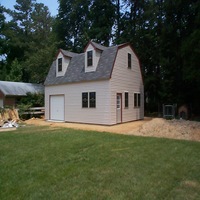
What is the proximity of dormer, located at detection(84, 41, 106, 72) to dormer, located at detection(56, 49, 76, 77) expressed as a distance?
2.84m

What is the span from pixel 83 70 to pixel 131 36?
37.7ft

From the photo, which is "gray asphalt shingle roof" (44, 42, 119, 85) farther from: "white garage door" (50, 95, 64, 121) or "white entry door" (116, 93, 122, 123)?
"white entry door" (116, 93, 122, 123)

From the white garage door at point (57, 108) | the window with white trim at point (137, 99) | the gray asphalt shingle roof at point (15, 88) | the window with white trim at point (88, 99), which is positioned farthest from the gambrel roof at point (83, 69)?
the gray asphalt shingle roof at point (15, 88)

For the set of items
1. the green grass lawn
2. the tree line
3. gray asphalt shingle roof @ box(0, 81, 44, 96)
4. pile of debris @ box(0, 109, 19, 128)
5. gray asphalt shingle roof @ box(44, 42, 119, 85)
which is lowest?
the green grass lawn

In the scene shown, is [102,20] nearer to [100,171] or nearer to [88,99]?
[88,99]

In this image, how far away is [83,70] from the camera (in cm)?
1697

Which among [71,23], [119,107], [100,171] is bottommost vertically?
[100,171]

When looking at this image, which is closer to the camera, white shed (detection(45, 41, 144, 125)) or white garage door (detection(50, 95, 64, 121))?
white shed (detection(45, 41, 144, 125))

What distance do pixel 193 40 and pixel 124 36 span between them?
1101 cm

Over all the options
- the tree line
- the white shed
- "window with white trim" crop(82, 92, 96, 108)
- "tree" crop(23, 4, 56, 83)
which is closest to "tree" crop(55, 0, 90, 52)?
the tree line

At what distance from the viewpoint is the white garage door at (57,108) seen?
18148mm

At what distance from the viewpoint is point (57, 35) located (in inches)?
1316

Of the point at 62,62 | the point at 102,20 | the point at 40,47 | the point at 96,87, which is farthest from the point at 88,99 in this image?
the point at 40,47

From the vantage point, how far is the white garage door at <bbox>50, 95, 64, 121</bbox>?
1815 cm
